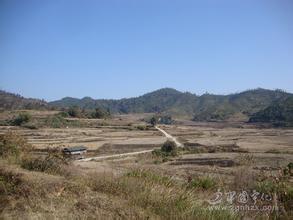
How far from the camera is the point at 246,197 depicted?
7.73 metres

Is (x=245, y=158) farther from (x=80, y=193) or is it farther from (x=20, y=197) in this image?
(x=20, y=197)

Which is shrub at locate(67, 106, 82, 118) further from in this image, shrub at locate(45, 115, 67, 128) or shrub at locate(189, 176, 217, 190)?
shrub at locate(189, 176, 217, 190)

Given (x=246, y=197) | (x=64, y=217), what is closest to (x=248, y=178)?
(x=246, y=197)

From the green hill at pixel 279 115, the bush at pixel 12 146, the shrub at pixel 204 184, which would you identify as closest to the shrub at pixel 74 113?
the green hill at pixel 279 115

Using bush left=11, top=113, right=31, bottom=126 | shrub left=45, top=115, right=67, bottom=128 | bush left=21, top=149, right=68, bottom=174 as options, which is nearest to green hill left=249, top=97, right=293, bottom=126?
shrub left=45, top=115, right=67, bottom=128

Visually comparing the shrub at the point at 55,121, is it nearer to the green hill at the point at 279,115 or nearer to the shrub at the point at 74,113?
the shrub at the point at 74,113

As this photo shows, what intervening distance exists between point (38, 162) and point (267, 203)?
204 inches

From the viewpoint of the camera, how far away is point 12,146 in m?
12.2

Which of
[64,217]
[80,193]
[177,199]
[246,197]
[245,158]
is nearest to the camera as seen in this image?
[64,217]

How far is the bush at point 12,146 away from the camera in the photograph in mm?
11641

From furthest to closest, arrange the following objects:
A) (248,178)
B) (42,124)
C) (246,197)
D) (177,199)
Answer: (42,124)
(248,178)
(246,197)
(177,199)

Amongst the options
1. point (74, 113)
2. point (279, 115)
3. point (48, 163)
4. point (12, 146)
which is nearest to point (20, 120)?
point (74, 113)

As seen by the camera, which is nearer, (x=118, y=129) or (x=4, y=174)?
(x=4, y=174)

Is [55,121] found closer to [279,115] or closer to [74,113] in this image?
[74,113]
